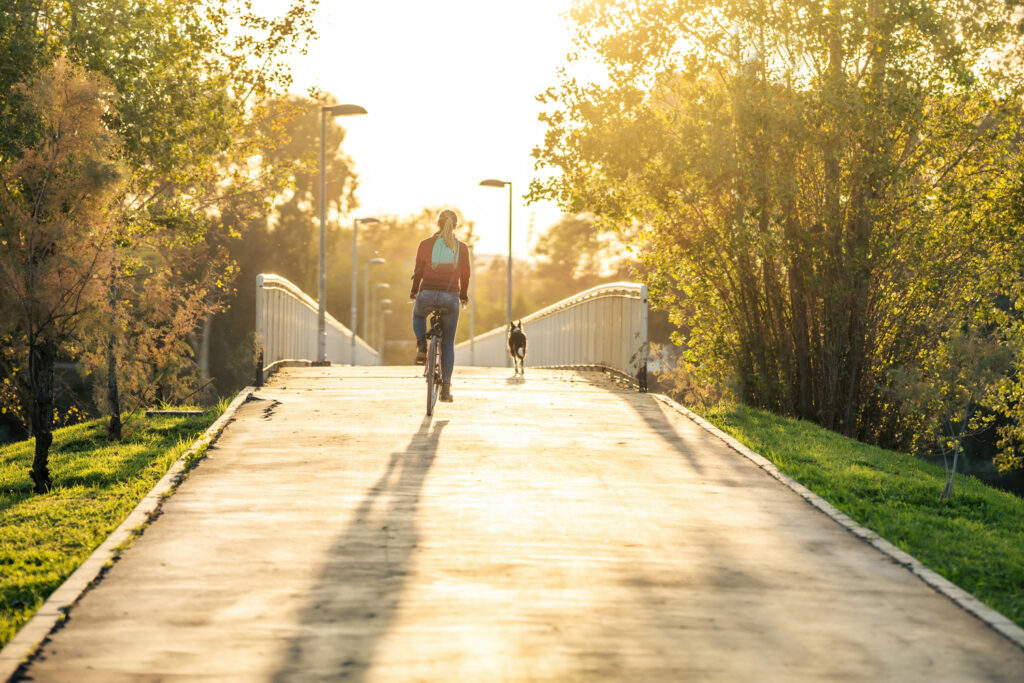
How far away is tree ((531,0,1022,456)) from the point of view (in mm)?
15961

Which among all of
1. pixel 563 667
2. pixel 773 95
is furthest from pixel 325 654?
pixel 773 95

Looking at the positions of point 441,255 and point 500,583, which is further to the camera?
point 441,255

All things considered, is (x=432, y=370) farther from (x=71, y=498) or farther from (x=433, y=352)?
(x=71, y=498)

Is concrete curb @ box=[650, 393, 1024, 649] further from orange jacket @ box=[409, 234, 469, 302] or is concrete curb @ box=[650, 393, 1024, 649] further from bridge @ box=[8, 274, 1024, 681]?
orange jacket @ box=[409, 234, 469, 302]

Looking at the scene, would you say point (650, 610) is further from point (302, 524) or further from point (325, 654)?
point (302, 524)

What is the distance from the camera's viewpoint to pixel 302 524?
7.16m

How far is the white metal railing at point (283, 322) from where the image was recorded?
16.8m

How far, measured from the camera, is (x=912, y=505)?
9.16 meters

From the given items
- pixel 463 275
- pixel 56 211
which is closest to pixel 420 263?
pixel 463 275

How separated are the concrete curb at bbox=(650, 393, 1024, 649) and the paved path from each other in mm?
78

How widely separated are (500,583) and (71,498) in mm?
4234

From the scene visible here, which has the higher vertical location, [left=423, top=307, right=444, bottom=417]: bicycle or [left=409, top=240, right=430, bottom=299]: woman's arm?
[left=409, top=240, right=430, bottom=299]: woman's arm

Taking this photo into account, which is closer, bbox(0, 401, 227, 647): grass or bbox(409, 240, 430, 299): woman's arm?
bbox(0, 401, 227, 647): grass

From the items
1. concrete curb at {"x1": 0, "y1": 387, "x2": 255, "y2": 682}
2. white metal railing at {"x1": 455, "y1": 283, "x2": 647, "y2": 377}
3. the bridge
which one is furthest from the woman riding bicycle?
white metal railing at {"x1": 455, "y1": 283, "x2": 647, "y2": 377}
